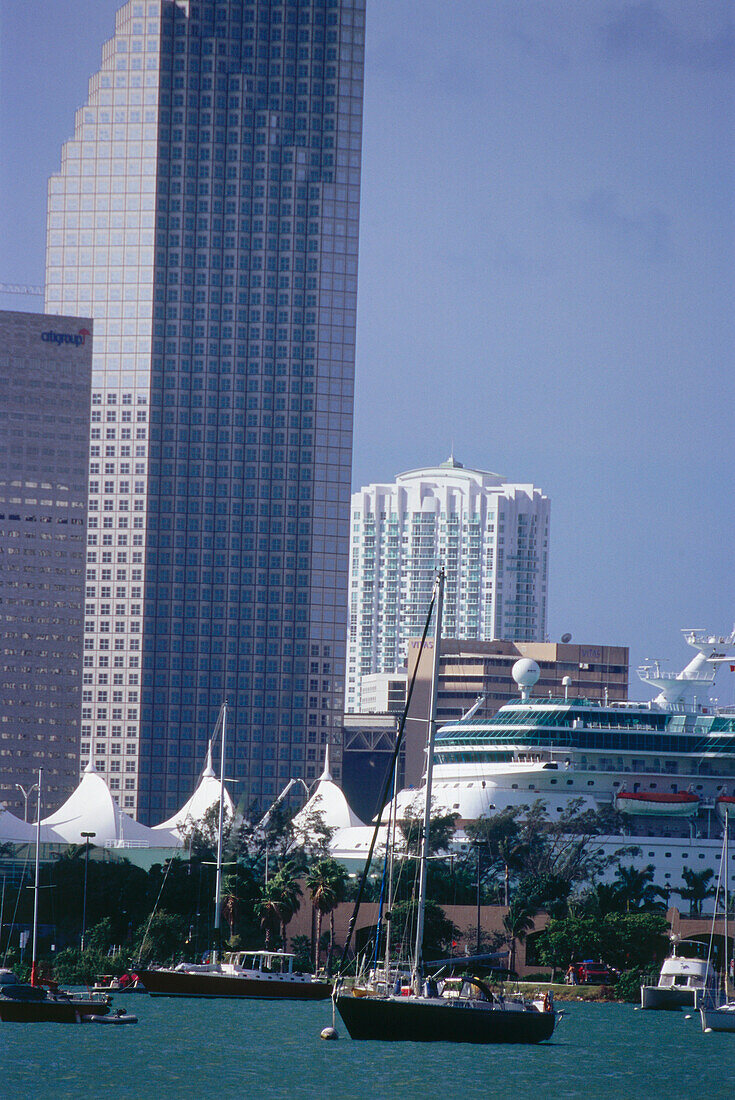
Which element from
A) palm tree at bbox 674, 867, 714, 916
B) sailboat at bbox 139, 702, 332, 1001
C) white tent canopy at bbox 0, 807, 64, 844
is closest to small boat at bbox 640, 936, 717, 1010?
palm tree at bbox 674, 867, 714, 916

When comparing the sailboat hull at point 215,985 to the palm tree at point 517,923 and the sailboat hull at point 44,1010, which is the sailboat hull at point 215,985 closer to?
the sailboat hull at point 44,1010

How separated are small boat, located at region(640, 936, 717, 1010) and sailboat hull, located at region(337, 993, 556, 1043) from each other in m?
34.3

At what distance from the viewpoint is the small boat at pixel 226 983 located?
92.8 metres

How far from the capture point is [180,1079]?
63.8 meters

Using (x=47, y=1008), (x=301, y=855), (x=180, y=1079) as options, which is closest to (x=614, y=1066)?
(x=180, y=1079)

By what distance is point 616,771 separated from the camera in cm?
13612

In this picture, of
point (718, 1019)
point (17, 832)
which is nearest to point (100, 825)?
point (17, 832)

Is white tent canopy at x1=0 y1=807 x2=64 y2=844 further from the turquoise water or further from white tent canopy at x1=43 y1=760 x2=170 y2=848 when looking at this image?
the turquoise water

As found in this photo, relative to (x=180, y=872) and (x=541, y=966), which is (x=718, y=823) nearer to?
(x=541, y=966)

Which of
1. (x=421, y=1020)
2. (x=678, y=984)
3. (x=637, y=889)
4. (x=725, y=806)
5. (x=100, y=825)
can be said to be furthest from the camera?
(x=100, y=825)

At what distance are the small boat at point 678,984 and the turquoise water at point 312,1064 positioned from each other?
17375 mm

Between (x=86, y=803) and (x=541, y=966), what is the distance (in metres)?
43.6

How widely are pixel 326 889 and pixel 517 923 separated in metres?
11.7

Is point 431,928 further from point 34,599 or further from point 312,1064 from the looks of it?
point 34,599
